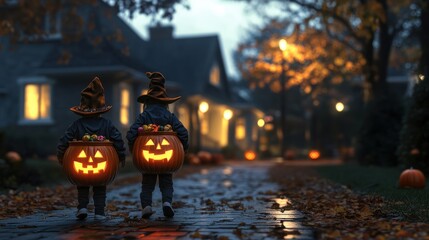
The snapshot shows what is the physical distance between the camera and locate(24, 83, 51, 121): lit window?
1023 inches

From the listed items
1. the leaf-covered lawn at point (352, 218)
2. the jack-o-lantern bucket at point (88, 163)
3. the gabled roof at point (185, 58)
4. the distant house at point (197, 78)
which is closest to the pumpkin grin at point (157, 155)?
the jack-o-lantern bucket at point (88, 163)

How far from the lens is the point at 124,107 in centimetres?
2644

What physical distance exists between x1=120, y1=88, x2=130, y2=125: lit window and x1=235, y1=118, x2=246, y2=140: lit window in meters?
21.0

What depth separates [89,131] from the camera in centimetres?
739

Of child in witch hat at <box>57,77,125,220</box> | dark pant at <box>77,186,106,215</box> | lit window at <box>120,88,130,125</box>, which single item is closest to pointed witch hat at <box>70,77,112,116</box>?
child in witch hat at <box>57,77,125,220</box>

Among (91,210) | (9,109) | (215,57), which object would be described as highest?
(215,57)

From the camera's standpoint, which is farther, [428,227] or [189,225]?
[189,225]

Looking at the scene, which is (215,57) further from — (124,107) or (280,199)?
(280,199)

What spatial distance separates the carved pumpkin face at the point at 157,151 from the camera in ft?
24.3

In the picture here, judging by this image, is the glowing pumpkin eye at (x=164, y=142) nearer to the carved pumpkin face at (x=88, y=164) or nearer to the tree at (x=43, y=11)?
the carved pumpkin face at (x=88, y=164)

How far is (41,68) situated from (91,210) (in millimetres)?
16662

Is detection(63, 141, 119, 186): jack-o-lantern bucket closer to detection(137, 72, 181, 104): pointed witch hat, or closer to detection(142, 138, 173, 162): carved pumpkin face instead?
detection(142, 138, 173, 162): carved pumpkin face

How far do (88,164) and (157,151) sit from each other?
80 cm

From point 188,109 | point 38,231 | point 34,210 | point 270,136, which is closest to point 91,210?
point 34,210
